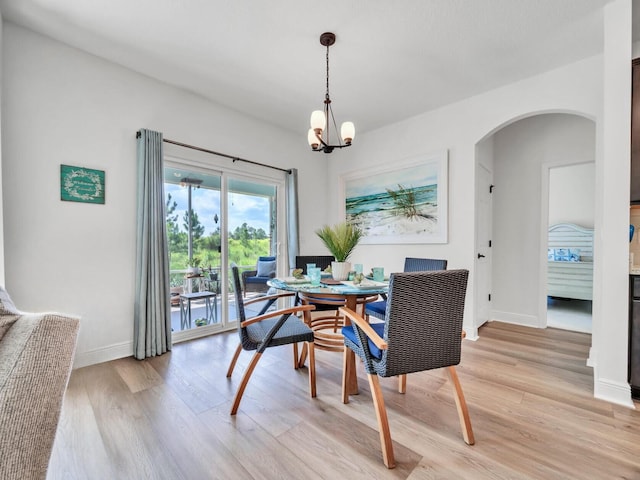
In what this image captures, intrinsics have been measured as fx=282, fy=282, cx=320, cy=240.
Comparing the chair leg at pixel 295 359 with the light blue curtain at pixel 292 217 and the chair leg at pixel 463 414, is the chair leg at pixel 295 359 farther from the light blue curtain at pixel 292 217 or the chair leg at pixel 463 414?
the light blue curtain at pixel 292 217

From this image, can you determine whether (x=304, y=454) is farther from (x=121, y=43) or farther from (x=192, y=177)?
(x=121, y=43)

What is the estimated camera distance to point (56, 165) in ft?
7.53

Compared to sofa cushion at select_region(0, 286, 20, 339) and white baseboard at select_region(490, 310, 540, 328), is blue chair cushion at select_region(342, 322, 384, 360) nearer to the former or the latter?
sofa cushion at select_region(0, 286, 20, 339)

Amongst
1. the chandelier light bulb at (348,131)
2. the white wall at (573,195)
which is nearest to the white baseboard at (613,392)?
the chandelier light bulb at (348,131)

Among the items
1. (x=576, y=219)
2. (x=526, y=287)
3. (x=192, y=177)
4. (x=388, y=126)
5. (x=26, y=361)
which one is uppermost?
(x=388, y=126)

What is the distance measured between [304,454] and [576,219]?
235 inches

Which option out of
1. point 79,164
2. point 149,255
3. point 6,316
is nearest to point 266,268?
point 149,255

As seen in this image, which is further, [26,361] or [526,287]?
[526,287]

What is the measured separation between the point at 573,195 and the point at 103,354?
7.14m

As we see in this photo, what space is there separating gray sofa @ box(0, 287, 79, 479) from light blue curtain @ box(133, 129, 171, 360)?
72.4 inches

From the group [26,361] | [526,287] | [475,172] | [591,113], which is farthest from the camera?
[526,287]

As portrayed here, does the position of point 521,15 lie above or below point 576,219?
above

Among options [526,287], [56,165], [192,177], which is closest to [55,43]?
[56,165]

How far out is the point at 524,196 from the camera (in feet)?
11.8
